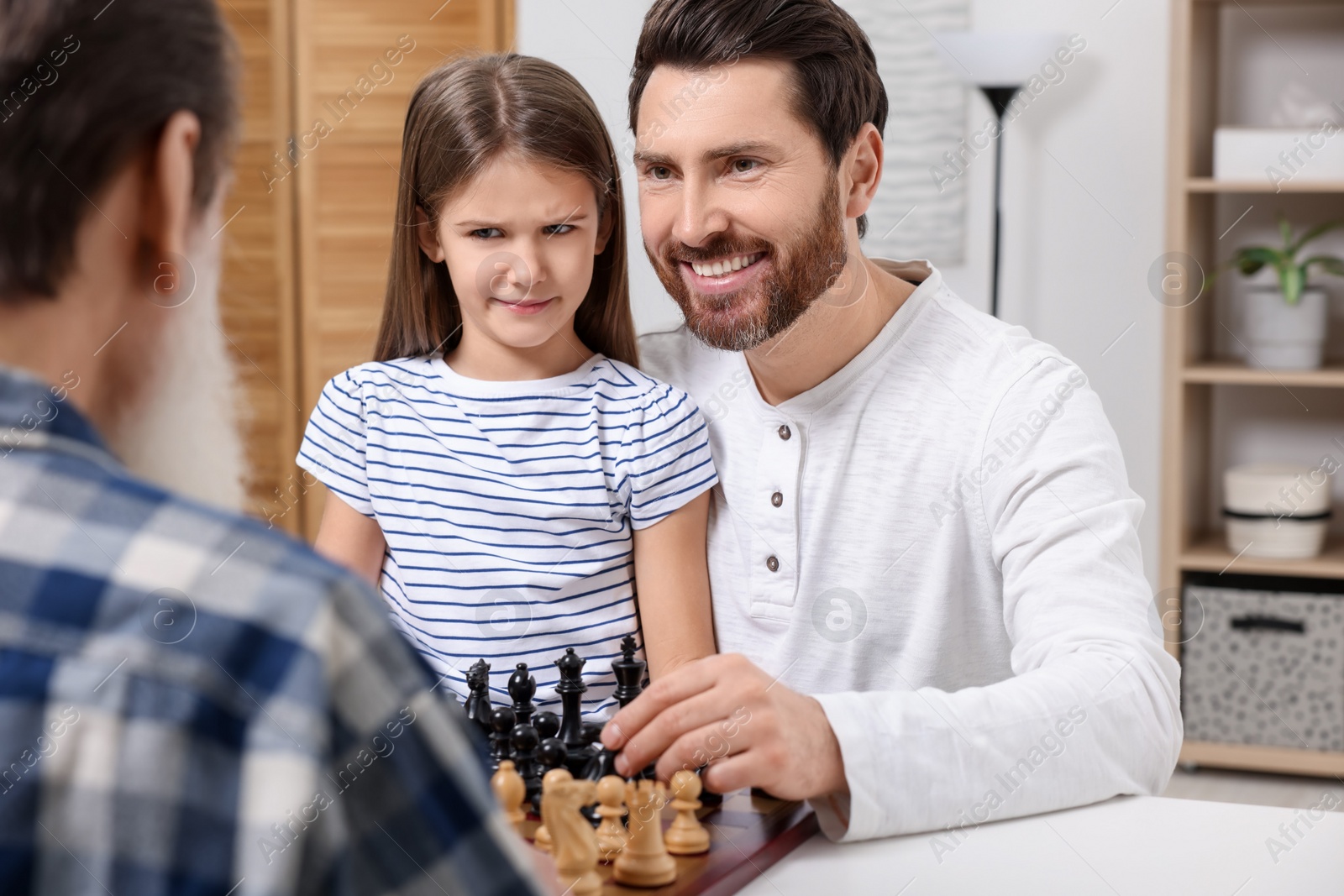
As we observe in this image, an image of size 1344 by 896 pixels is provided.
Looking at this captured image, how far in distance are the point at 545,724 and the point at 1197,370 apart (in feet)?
8.78

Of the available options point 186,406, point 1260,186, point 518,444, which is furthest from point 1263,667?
point 186,406

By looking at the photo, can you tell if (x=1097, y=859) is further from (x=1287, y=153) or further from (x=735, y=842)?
(x=1287, y=153)

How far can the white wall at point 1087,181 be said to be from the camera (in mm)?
3578

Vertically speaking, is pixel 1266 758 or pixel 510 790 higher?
pixel 510 790

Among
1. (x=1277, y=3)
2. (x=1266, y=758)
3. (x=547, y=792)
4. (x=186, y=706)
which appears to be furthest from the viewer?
(x=1277, y=3)

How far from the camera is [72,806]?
0.49 meters

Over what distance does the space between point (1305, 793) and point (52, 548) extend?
3.28 m

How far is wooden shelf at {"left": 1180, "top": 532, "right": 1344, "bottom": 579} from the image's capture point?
10.5ft

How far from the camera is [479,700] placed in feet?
3.93

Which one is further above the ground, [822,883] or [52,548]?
[52,548]

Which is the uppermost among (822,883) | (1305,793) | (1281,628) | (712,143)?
(712,143)

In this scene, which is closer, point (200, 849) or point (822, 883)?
point (200, 849)

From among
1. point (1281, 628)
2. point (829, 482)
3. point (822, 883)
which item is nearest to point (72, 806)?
point (822, 883)

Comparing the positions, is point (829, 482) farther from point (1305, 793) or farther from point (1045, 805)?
point (1305, 793)
